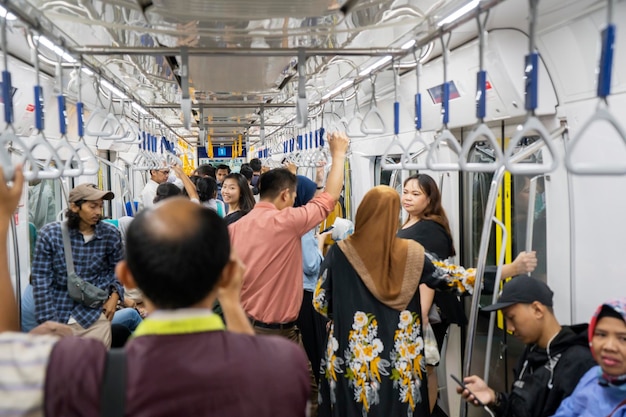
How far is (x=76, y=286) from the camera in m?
3.41

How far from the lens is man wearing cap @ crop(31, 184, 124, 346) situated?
3.43m

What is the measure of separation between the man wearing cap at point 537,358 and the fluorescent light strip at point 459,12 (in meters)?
1.15

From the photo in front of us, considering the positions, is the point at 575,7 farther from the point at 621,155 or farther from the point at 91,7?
the point at 91,7

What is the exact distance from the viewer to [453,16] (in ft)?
7.76

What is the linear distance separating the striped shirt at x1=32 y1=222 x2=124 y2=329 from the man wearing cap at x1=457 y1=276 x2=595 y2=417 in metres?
2.25

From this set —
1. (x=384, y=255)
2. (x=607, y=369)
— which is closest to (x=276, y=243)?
(x=384, y=255)

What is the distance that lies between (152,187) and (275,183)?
163 inches

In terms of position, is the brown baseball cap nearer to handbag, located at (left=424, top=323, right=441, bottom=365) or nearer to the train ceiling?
the train ceiling

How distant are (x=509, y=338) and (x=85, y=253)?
9.33 ft

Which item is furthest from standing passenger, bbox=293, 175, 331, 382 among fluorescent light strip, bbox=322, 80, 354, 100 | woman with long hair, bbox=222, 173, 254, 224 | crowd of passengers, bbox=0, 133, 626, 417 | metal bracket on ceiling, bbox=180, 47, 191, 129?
metal bracket on ceiling, bbox=180, 47, 191, 129

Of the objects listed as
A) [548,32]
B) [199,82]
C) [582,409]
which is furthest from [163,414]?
[199,82]

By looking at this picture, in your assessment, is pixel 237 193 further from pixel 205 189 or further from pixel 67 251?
pixel 67 251

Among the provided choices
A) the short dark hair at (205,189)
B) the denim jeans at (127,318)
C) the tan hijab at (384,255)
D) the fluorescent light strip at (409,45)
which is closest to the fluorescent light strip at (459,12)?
the fluorescent light strip at (409,45)

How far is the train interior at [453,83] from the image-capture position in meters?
2.17
